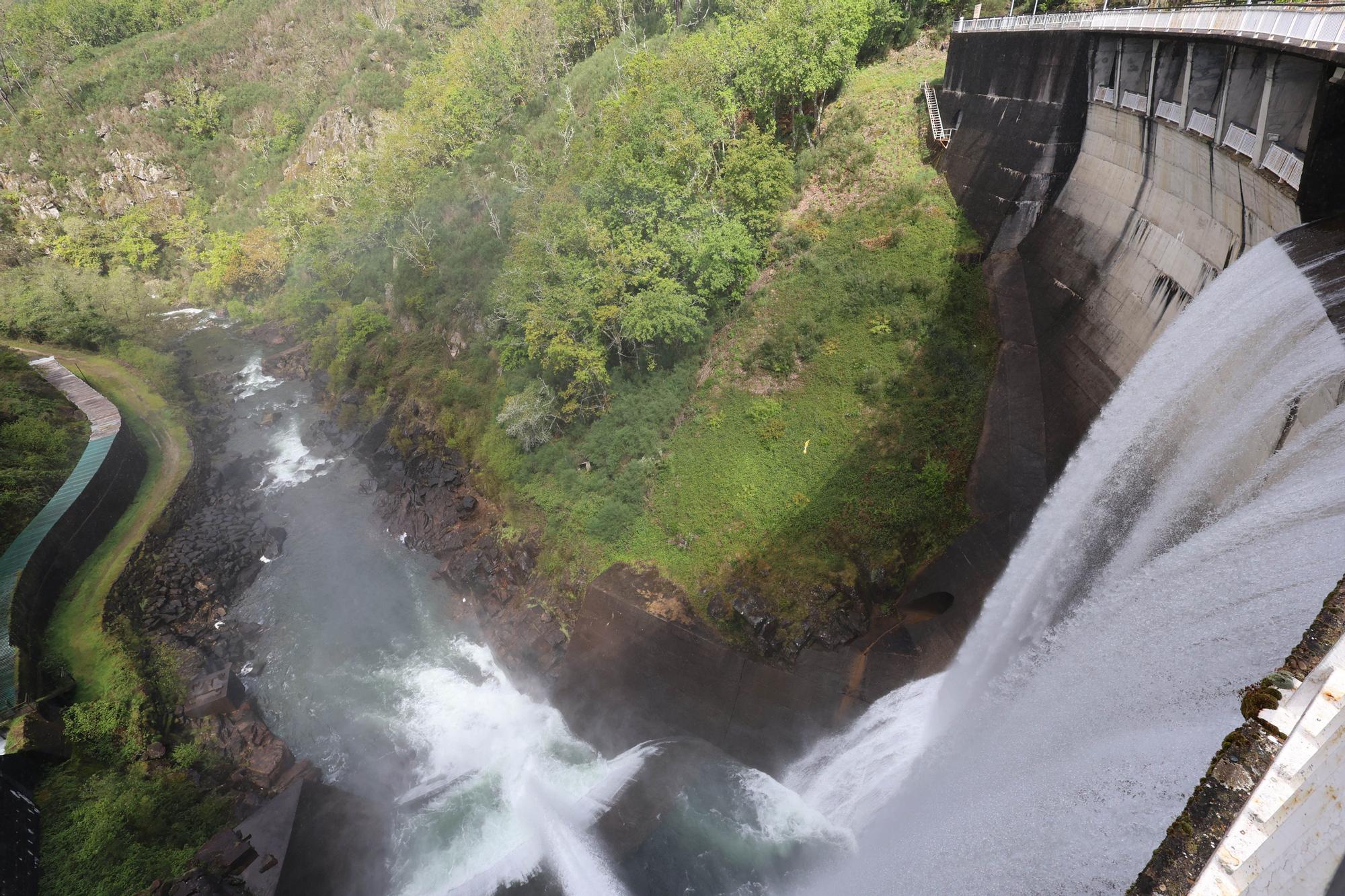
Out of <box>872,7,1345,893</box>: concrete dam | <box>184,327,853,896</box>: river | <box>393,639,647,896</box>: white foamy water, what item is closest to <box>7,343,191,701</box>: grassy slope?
<box>184,327,853,896</box>: river

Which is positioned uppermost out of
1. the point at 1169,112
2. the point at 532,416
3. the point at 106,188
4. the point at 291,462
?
the point at 1169,112

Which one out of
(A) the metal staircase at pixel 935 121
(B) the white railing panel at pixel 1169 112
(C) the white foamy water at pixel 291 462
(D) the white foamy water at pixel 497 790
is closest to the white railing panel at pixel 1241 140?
(B) the white railing panel at pixel 1169 112

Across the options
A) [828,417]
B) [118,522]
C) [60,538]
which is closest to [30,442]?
[118,522]

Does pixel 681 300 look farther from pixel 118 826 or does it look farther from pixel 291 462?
pixel 291 462

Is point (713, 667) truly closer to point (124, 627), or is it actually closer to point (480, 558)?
point (480, 558)

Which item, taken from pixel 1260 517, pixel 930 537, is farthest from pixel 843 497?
pixel 1260 517

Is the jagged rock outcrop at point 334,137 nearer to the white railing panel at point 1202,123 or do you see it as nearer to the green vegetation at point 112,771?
the green vegetation at point 112,771
